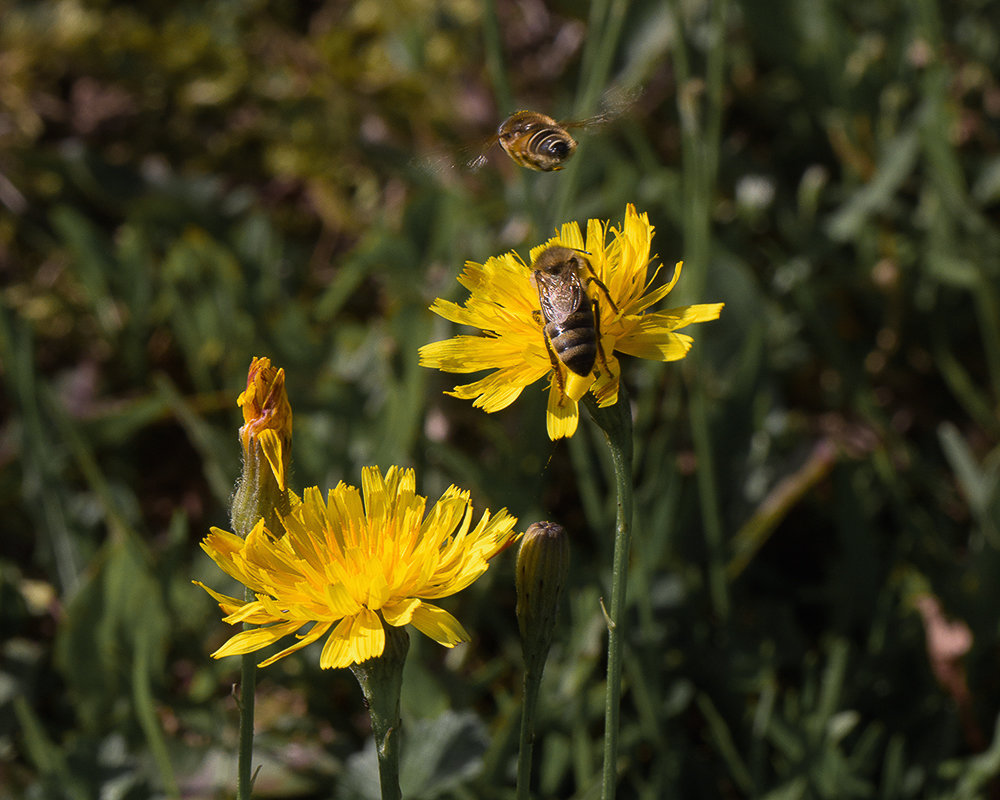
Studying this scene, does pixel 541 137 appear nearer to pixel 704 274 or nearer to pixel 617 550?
pixel 617 550

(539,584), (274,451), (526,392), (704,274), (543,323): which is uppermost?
(543,323)

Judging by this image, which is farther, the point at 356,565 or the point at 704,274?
the point at 704,274

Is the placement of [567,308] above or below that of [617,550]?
above

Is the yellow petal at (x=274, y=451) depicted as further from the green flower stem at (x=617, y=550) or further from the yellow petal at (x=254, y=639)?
the green flower stem at (x=617, y=550)

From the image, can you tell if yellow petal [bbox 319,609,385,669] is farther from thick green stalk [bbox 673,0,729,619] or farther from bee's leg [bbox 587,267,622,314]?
thick green stalk [bbox 673,0,729,619]

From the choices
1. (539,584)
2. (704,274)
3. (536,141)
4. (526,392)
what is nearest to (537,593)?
(539,584)

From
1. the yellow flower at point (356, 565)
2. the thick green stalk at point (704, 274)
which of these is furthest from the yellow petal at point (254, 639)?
the thick green stalk at point (704, 274)
